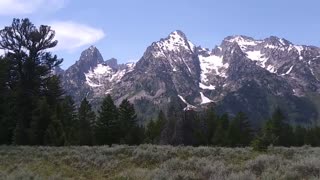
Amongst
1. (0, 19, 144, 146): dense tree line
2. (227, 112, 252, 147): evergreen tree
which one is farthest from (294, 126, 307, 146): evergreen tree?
(0, 19, 144, 146): dense tree line

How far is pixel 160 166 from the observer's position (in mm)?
15203

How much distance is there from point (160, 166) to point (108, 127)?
149 ft

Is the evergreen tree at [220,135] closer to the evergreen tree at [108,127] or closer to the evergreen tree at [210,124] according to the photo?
the evergreen tree at [210,124]

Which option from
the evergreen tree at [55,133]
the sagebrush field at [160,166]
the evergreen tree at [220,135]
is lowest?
the sagebrush field at [160,166]

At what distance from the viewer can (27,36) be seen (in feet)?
139

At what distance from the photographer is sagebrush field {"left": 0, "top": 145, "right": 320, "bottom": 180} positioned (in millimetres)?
12352

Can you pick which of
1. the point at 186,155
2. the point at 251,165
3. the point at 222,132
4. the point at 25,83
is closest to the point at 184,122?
the point at 222,132

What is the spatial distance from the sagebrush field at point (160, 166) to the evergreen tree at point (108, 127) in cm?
3548

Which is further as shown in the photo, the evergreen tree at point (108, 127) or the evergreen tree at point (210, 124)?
the evergreen tree at point (210, 124)

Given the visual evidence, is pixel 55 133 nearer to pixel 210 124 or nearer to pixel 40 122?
pixel 40 122

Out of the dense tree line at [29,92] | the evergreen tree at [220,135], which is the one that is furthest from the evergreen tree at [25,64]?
the evergreen tree at [220,135]

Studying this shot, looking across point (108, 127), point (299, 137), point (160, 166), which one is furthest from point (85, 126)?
point (160, 166)

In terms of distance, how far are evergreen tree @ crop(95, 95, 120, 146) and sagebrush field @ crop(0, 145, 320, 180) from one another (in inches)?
1397

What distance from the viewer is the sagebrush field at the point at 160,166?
12352 mm
